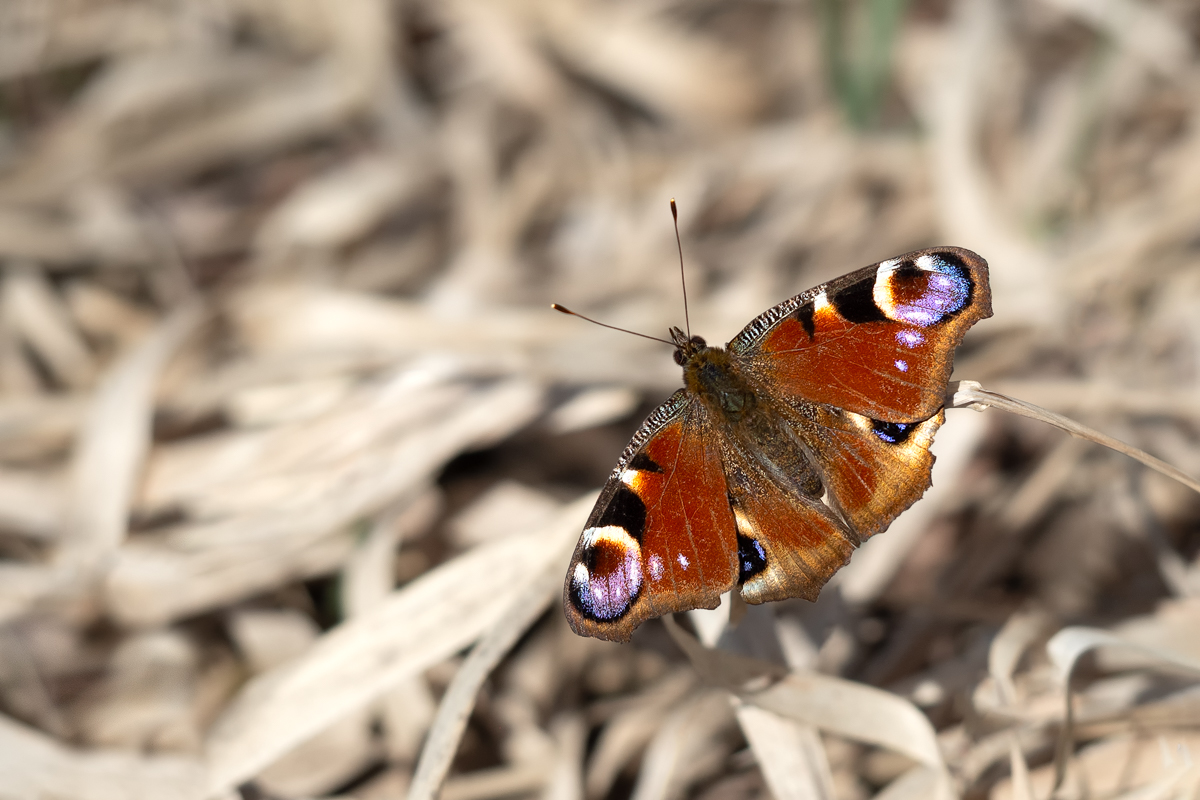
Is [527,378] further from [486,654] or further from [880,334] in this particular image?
[880,334]

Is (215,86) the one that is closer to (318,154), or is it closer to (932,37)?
(318,154)

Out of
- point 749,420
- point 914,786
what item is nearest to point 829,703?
point 914,786

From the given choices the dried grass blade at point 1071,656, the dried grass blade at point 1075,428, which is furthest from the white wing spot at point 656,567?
the dried grass blade at point 1071,656

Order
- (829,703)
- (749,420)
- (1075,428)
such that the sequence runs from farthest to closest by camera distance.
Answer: (749,420) < (829,703) < (1075,428)

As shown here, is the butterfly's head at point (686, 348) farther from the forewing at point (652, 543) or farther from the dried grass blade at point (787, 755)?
the dried grass blade at point (787, 755)

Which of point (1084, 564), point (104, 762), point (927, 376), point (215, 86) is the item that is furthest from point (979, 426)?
point (215, 86)

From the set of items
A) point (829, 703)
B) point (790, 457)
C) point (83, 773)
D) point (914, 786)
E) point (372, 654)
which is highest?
point (790, 457)

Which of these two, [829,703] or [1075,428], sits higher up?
[1075,428]
